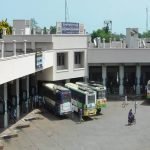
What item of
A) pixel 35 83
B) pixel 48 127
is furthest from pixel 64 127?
pixel 35 83

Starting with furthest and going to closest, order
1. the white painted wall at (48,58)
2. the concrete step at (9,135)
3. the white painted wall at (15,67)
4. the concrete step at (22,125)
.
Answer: the white painted wall at (48,58) < the concrete step at (22,125) < the concrete step at (9,135) < the white painted wall at (15,67)

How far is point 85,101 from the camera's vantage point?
37062mm

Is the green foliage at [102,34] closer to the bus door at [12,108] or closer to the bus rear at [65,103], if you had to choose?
the bus rear at [65,103]

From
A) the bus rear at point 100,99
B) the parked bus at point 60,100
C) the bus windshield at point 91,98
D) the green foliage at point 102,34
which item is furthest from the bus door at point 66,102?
the green foliage at point 102,34

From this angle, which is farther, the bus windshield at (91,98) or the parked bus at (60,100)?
the bus windshield at (91,98)

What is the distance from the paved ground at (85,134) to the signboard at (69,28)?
11293 millimetres

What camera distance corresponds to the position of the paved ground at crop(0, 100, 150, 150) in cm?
2877

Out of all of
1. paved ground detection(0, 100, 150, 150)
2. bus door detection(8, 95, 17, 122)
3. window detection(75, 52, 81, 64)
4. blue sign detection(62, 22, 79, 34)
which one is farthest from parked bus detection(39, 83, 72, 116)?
blue sign detection(62, 22, 79, 34)

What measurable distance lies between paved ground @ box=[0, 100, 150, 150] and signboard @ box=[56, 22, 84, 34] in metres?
11.3

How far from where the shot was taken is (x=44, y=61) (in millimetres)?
37969

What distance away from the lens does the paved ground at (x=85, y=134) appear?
28.8m

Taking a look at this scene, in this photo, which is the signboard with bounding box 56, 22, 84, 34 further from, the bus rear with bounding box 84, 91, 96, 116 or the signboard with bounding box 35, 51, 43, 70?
the bus rear with bounding box 84, 91, 96, 116

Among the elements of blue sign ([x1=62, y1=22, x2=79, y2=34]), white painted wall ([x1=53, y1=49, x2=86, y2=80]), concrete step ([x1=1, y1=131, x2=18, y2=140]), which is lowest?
concrete step ([x1=1, y1=131, x2=18, y2=140])

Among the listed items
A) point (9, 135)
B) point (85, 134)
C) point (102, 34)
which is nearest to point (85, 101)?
point (85, 134)
